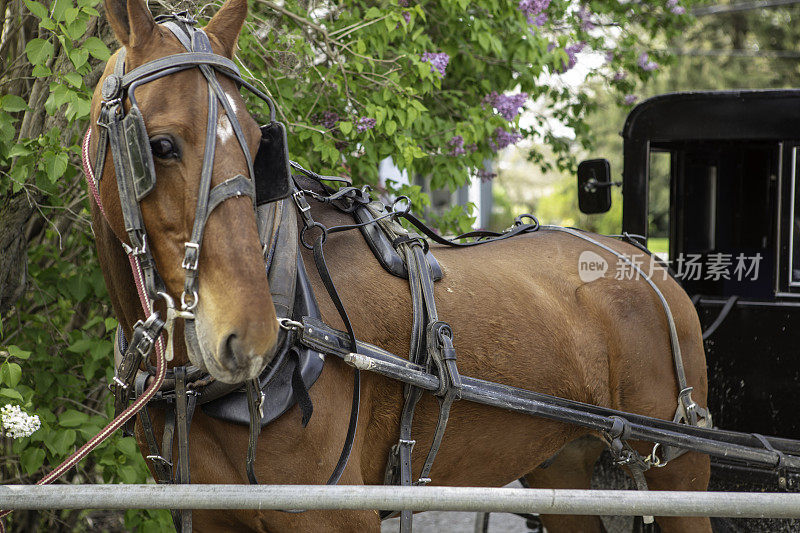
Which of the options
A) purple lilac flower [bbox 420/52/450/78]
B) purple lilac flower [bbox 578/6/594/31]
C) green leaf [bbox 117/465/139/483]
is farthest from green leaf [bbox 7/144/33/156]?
purple lilac flower [bbox 578/6/594/31]

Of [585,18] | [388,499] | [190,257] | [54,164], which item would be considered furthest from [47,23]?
[585,18]

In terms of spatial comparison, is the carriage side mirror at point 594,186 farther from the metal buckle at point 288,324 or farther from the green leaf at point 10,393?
the green leaf at point 10,393

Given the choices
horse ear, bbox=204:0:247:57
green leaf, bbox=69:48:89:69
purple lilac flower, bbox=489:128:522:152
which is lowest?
purple lilac flower, bbox=489:128:522:152

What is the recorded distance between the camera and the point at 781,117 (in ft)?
11.0

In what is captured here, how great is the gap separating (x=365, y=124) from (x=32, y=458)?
1759 mm

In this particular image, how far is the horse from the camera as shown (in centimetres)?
161

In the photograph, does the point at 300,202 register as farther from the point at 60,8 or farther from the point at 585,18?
the point at 585,18

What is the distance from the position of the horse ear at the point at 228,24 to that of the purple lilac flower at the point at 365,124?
137 centimetres

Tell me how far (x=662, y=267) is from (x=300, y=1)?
2.17 metres

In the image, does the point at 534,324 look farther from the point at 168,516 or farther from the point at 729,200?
the point at 729,200

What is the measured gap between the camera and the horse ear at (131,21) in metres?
1.67

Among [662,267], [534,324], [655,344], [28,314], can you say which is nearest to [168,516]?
[28,314]

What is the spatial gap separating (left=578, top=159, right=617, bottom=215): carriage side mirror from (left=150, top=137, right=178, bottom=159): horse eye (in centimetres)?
242

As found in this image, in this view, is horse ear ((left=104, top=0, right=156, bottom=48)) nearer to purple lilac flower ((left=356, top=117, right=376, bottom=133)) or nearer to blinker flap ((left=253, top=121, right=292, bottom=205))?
blinker flap ((left=253, top=121, right=292, bottom=205))
